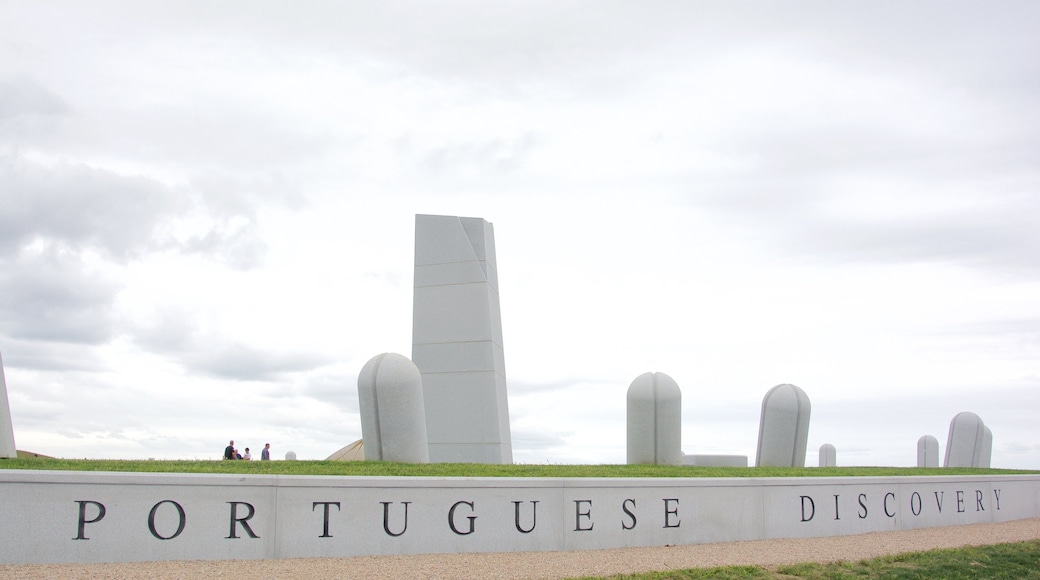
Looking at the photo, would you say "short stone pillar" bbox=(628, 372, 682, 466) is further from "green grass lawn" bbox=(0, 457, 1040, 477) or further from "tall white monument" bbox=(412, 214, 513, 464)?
"tall white monument" bbox=(412, 214, 513, 464)

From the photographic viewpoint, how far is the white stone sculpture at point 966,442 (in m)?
27.5

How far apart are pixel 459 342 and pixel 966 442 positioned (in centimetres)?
1612

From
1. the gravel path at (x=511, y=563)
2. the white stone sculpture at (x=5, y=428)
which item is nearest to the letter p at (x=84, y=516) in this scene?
the gravel path at (x=511, y=563)

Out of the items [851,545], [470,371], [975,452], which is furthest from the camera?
[975,452]

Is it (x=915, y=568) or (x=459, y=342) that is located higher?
(x=459, y=342)

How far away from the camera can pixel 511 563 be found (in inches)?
A: 397

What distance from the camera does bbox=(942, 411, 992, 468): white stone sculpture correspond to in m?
27.5

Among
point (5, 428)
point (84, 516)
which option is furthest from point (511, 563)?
point (5, 428)

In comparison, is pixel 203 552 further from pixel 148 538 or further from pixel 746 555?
pixel 746 555

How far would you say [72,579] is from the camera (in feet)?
27.5

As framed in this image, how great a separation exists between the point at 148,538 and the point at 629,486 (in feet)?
19.0

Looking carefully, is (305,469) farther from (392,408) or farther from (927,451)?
(927,451)

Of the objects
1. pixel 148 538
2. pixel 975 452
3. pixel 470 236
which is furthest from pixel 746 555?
pixel 975 452

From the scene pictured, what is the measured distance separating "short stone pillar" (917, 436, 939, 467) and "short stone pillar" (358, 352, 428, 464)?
2321cm
